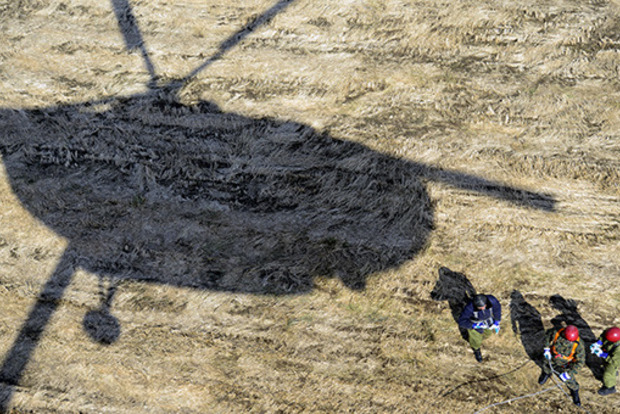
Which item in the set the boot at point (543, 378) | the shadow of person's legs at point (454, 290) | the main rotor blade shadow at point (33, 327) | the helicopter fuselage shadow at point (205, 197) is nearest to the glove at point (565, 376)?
the boot at point (543, 378)

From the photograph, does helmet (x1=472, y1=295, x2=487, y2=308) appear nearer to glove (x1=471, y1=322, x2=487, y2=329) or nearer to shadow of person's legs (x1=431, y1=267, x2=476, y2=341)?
glove (x1=471, y1=322, x2=487, y2=329)

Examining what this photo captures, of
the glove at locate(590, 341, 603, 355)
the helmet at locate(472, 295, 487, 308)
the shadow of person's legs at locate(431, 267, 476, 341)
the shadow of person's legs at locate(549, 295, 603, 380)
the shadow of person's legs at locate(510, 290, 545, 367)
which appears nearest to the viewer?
the glove at locate(590, 341, 603, 355)

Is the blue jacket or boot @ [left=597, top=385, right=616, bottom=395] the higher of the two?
the blue jacket

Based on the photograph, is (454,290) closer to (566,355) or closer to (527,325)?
(527,325)

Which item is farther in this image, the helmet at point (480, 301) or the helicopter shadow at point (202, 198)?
the helicopter shadow at point (202, 198)

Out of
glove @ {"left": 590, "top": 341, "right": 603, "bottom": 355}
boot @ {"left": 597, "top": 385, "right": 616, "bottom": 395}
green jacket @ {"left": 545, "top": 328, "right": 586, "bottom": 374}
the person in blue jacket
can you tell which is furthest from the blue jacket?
boot @ {"left": 597, "top": 385, "right": 616, "bottom": 395}

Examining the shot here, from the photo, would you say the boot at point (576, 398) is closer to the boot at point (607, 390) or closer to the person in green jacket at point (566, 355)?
the person in green jacket at point (566, 355)

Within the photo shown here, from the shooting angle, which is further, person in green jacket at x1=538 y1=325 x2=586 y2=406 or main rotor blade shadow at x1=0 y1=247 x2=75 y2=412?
main rotor blade shadow at x1=0 y1=247 x2=75 y2=412
